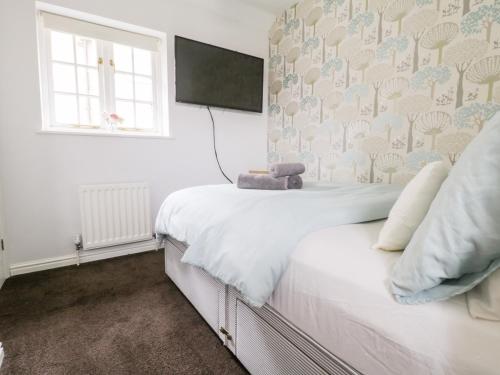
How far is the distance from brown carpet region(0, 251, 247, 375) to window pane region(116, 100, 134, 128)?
1.39m

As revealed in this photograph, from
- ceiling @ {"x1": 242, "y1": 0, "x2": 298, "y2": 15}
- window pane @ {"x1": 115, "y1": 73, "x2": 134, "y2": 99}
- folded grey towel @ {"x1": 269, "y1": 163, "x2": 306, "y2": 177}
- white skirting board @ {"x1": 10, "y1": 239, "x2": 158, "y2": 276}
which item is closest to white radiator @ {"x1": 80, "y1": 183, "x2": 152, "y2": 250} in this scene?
white skirting board @ {"x1": 10, "y1": 239, "x2": 158, "y2": 276}

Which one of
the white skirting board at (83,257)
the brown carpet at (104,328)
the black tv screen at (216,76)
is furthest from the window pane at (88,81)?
the brown carpet at (104,328)

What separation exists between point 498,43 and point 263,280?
1916 mm

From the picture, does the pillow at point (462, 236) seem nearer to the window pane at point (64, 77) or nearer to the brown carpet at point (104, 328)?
the brown carpet at point (104, 328)

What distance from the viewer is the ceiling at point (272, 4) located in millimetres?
2711

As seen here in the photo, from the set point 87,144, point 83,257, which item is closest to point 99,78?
point 87,144

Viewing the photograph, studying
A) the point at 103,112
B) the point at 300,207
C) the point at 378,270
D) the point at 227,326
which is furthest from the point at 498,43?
the point at 103,112

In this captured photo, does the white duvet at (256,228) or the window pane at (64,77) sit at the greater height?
the window pane at (64,77)

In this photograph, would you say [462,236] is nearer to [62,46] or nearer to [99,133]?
[99,133]

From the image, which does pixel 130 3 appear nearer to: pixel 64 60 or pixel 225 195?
pixel 64 60

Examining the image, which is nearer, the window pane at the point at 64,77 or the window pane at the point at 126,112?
the window pane at the point at 64,77

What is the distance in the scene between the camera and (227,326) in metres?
1.20

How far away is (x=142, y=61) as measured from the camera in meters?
2.49

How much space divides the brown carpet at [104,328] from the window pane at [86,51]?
1813 millimetres
